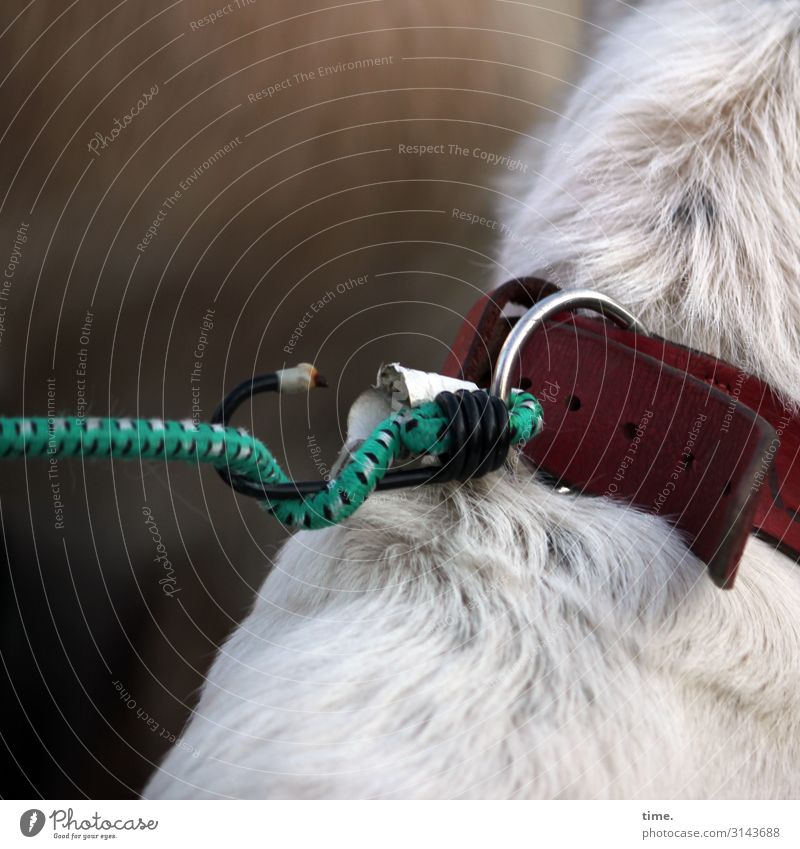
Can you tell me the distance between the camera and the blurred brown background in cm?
34

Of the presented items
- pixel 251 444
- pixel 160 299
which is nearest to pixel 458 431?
pixel 251 444

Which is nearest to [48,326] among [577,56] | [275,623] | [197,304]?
[197,304]

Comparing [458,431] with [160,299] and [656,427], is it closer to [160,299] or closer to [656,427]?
[656,427]

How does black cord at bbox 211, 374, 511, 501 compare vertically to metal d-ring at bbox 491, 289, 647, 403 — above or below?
Answer: below

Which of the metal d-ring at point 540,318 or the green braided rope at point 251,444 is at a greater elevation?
the metal d-ring at point 540,318

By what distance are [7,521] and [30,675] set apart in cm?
7

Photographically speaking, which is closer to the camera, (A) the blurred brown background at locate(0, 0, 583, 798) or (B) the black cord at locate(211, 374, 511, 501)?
(B) the black cord at locate(211, 374, 511, 501)

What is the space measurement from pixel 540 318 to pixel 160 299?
0.19 meters

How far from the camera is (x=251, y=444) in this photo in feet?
0.73

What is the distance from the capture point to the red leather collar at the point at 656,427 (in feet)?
0.86

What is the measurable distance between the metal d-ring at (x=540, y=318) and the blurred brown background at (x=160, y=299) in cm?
9

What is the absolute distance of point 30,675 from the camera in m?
0.35

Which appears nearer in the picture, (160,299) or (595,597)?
(595,597)

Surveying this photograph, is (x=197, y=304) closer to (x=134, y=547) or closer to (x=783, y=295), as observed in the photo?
(x=134, y=547)
